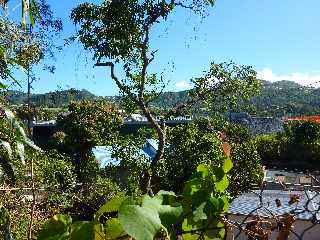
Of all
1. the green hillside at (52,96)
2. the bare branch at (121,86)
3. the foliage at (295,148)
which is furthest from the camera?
the foliage at (295,148)

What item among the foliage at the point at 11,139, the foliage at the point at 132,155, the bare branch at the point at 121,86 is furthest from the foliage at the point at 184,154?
the foliage at the point at 11,139

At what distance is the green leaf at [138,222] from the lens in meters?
0.52

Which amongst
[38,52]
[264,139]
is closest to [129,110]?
[38,52]

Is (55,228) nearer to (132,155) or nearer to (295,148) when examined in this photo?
(132,155)

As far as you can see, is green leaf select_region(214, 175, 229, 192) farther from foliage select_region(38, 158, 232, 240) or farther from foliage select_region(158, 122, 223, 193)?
foliage select_region(158, 122, 223, 193)

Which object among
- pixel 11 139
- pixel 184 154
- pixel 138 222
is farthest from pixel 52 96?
pixel 138 222

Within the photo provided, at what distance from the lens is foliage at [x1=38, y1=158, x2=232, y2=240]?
0.54 metres

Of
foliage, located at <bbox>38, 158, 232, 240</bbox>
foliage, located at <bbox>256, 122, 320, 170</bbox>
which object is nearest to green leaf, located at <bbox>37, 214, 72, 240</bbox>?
foliage, located at <bbox>38, 158, 232, 240</bbox>

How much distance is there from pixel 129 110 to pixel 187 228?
12.7 m

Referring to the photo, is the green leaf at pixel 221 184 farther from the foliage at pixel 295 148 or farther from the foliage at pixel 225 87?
the foliage at pixel 295 148

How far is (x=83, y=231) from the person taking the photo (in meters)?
0.59

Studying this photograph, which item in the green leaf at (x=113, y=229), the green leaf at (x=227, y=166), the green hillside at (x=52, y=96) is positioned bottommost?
the green leaf at (x=113, y=229)

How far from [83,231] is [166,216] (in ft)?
0.34

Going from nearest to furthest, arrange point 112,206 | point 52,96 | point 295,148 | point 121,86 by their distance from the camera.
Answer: point 112,206 → point 121,86 → point 52,96 → point 295,148
